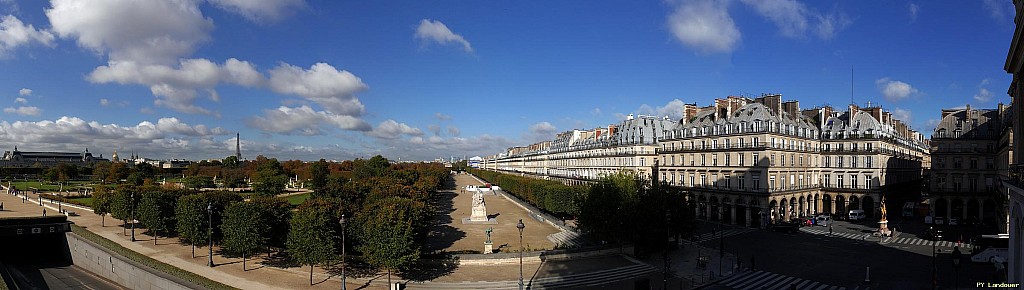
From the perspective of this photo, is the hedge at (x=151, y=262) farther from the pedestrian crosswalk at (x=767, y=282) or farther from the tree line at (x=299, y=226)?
the pedestrian crosswalk at (x=767, y=282)

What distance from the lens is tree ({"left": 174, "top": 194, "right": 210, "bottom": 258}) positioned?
36.7 meters

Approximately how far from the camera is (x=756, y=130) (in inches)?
2111

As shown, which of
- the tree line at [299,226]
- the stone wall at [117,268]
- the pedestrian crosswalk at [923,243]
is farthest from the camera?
the pedestrian crosswalk at [923,243]

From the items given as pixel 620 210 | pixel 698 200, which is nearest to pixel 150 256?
pixel 620 210

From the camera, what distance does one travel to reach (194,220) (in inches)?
1446

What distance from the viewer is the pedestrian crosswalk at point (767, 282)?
29.2 metres

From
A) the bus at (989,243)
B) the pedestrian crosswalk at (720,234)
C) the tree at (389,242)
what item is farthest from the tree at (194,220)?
the bus at (989,243)

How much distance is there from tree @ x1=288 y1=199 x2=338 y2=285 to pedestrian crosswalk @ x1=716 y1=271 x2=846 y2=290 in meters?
23.7

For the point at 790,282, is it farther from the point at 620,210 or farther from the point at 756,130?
the point at 756,130

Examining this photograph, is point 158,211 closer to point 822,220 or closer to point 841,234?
point 841,234

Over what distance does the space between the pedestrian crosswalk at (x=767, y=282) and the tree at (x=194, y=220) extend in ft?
119

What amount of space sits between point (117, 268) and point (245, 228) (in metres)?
11.9

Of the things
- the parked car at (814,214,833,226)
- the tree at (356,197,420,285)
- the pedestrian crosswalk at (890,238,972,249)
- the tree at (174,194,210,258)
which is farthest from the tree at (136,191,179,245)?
the parked car at (814,214,833,226)

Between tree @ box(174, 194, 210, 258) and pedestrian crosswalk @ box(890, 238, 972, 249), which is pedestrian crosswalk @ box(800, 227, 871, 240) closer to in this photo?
pedestrian crosswalk @ box(890, 238, 972, 249)
